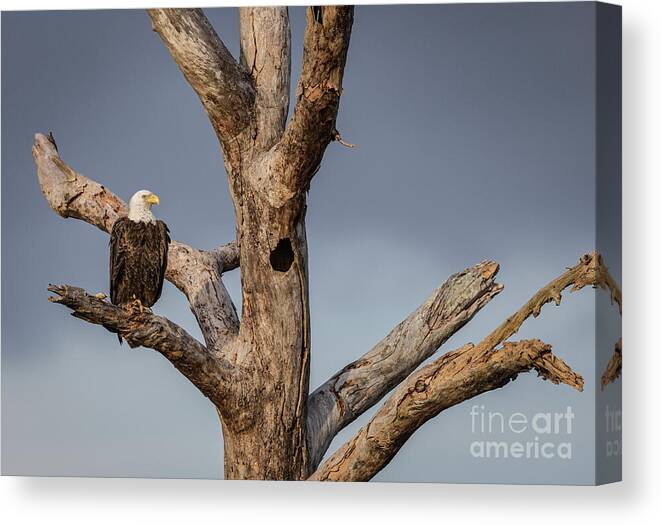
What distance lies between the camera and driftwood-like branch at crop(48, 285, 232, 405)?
16.3ft

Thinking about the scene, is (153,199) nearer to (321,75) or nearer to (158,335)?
(158,335)

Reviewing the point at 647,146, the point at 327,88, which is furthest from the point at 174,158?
the point at 647,146

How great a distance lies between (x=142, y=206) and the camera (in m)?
5.64

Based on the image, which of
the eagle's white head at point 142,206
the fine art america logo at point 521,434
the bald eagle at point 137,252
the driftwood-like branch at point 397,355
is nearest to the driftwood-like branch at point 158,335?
the bald eagle at point 137,252

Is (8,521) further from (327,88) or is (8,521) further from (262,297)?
(327,88)

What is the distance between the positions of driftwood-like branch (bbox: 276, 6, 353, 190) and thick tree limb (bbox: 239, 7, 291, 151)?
575 mm

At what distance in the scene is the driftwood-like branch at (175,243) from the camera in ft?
19.5

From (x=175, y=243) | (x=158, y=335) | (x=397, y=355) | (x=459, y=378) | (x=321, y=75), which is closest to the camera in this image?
(x=321, y=75)

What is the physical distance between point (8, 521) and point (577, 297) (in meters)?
2.67

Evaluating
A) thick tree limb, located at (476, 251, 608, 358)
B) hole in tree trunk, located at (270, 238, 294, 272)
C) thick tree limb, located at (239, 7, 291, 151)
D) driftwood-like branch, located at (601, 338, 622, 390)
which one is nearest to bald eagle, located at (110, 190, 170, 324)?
hole in tree trunk, located at (270, 238, 294, 272)

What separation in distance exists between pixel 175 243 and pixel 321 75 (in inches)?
56.7

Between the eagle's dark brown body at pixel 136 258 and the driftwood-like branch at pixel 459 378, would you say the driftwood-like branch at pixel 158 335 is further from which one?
the driftwood-like branch at pixel 459 378

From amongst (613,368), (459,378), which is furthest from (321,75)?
(613,368)

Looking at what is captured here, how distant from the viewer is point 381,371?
589 cm
